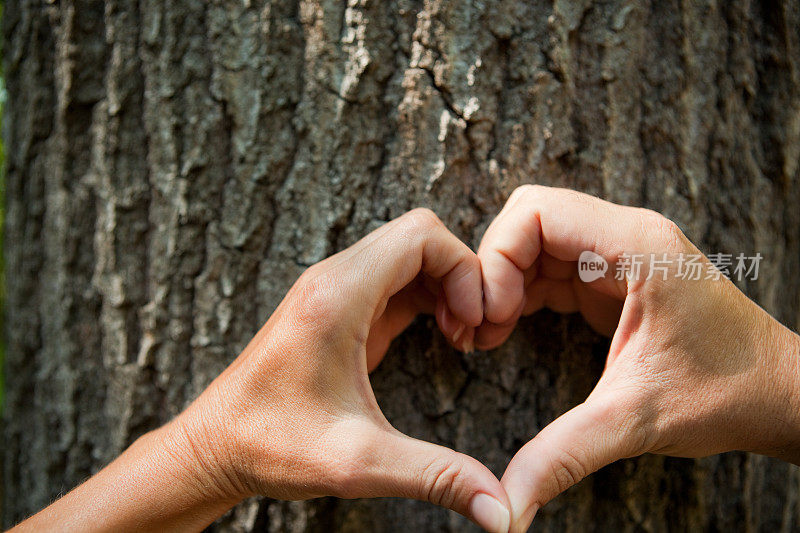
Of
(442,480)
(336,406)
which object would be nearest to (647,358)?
(442,480)

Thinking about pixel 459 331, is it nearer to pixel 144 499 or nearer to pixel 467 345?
pixel 467 345

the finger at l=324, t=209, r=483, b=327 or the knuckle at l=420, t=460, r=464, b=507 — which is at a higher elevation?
the finger at l=324, t=209, r=483, b=327

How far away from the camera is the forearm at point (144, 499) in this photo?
1.11 metres

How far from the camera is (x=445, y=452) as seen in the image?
0.99m

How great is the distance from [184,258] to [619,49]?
1.32 meters

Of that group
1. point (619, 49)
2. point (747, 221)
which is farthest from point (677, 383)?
point (619, 49)

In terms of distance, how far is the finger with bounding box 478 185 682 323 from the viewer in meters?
1.09

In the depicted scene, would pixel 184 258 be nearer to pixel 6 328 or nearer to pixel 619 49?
pixel 6 328

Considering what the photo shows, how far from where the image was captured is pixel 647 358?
1077 mm

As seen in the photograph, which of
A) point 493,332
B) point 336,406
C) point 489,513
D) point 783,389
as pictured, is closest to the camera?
point 489,513

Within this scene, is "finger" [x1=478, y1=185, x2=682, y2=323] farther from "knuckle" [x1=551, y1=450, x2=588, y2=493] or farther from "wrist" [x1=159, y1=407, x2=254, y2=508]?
"wrist" [x1=159, y1=407, x2=254, y2=508]

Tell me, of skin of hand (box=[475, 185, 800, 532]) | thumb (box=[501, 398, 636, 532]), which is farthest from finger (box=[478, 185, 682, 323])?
thumb (box=[501, 398, 636, 532])

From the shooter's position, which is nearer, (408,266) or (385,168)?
(408,266)

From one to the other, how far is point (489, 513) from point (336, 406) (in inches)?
14.2
